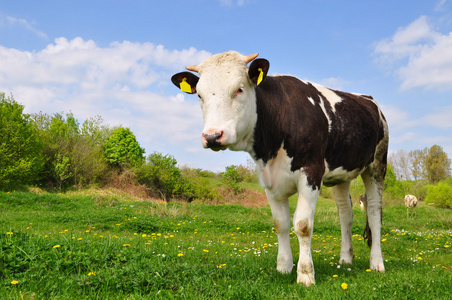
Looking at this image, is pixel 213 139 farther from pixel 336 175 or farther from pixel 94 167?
pixel 94 167

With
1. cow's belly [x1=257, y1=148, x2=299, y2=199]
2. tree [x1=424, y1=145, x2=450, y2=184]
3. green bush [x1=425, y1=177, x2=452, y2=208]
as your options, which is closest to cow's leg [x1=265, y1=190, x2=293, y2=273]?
cow's belly [x1=257, y1=148, x2=299, y2=199]

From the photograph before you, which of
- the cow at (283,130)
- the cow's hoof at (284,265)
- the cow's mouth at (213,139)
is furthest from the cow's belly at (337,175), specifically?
the cow's mouth at (213,139)

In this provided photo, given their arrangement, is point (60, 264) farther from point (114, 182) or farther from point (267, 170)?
point (114, 182)

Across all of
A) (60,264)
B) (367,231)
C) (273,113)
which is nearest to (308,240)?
(273,113)

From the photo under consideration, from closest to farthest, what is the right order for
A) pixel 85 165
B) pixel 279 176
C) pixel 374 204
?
pixel 279 176
pixel 374 204
pixel 85 165

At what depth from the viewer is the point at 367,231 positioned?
6.36 meters

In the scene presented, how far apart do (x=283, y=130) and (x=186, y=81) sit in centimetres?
158

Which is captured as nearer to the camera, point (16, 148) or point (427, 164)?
point (16, 148)

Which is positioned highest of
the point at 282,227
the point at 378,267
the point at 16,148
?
the point at 16,148

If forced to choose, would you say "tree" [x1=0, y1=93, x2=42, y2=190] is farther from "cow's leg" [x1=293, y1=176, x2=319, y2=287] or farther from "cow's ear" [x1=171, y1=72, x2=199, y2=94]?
"cow's leg" [x1=293, y1=176, x2=319, y2=287]

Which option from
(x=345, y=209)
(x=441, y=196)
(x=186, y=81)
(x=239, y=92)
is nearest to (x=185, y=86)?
(x=186, y=81)

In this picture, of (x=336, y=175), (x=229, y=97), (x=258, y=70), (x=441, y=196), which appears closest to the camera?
(x=229, y=97)

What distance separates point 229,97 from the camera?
4117mm

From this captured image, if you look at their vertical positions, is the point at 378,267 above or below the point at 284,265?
below
